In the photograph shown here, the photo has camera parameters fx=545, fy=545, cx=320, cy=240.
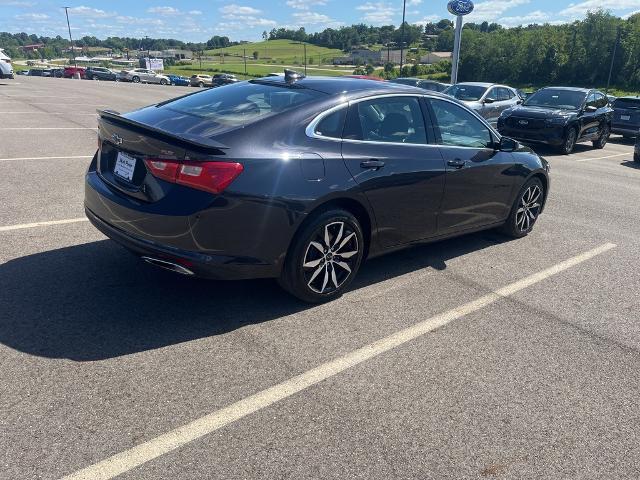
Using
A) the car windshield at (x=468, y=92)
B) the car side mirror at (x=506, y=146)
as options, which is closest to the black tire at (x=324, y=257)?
the car side mirror at (x=506, y=146)

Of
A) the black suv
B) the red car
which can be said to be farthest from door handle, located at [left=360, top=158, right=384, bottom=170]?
the red car

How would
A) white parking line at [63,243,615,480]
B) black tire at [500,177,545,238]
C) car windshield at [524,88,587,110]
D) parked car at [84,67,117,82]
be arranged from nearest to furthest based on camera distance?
white parking line at [63,243,615,480] → black tire at [500,177,545,238] → car windshield at [524,88,587,110] → parked car at [84,67,117,82]

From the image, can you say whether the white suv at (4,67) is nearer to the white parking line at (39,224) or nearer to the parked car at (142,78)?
the parked car at (142,78)

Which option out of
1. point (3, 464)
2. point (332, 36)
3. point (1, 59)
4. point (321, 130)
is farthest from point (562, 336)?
point (332, 36)

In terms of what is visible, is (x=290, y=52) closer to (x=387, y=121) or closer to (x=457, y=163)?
(x=457, y=163)

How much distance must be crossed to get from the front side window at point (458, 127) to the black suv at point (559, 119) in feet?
28.4

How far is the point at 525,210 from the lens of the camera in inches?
239

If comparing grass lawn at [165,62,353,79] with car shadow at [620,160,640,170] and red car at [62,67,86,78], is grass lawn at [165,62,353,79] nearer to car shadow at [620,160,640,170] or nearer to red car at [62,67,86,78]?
red car at [62,67,86,78]

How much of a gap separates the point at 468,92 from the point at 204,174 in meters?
14.0

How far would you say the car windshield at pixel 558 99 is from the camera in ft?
46.5

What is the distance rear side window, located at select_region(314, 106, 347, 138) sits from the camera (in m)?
3.95

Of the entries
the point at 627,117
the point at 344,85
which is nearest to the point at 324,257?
the point at 344,85

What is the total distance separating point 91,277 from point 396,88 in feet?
9.72

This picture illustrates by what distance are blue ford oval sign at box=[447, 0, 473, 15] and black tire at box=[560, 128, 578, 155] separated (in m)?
17.6
